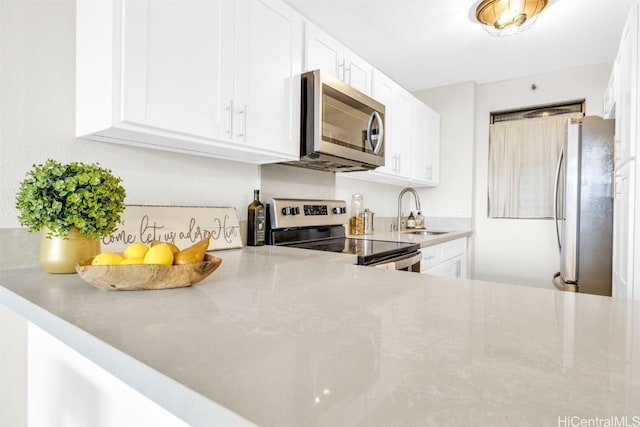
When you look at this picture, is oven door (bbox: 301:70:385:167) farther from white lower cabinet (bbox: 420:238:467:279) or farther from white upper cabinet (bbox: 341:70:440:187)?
white lower cabinet (bbox: 420:238:467:279)

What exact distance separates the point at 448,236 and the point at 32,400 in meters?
2.81

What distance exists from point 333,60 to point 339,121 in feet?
1.38

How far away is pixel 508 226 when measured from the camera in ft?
11.7

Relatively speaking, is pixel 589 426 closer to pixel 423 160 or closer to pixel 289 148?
pixel 289 148

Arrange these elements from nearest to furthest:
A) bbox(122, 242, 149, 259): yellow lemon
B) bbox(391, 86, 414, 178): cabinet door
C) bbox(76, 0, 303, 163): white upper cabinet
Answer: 1. bbox(122, 242, 149, 259): yellow lemon
2. bbox(76, 0, 303, 163): white upper cabinet
3. bbox(391, 86, 414, 178): cabinet door

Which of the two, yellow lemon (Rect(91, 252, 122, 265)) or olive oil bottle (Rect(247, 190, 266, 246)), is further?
olive oil bottle (Rect(247, 190, 266, 246))

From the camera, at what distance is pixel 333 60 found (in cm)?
212

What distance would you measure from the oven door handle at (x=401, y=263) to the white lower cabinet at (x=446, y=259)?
0.96ft

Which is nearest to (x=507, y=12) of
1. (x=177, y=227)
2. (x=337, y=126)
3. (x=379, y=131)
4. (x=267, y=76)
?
(x=379, y=131)

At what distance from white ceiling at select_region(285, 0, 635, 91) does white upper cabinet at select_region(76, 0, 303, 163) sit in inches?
33.5

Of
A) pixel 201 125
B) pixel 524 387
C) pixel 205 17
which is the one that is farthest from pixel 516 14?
pixel 524 387

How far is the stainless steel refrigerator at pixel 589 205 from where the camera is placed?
7.36 feet

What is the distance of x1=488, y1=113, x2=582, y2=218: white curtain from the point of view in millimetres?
3338

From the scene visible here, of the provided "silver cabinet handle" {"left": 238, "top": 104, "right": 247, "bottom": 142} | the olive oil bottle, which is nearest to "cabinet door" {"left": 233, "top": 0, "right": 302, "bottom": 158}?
"silver cabinet handle" {"left": 238, "top": 104, "right": 247, "bottom": 142}
